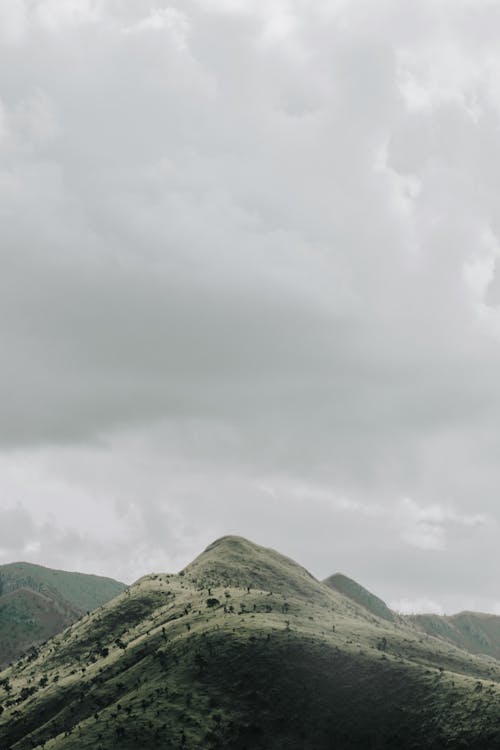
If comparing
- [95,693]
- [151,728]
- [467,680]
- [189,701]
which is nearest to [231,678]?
[189,701]

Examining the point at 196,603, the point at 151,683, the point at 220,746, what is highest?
the point at 196,603

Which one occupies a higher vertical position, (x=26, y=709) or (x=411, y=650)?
(x=411, y=650)

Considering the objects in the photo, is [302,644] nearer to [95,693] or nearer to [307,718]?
[307,718]

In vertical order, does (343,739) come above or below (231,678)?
below

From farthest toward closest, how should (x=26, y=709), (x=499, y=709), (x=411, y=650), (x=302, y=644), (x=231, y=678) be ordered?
(x=411, y=650)
(x=26, y=709)
(x=302, y=644)
(x=231, y=678)
(x=499, y=709)

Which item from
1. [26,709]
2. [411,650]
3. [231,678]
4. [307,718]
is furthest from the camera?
[411,650]

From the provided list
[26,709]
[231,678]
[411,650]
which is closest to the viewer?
[231,678]

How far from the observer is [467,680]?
13662 cm

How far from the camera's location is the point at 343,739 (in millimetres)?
127625

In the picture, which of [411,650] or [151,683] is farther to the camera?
[411,650]

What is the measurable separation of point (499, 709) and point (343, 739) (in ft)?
88.2

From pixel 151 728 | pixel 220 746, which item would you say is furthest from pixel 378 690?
pixel 151 728

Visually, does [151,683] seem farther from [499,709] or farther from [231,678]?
[499,709]

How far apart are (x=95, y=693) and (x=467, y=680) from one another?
75.1 meters
